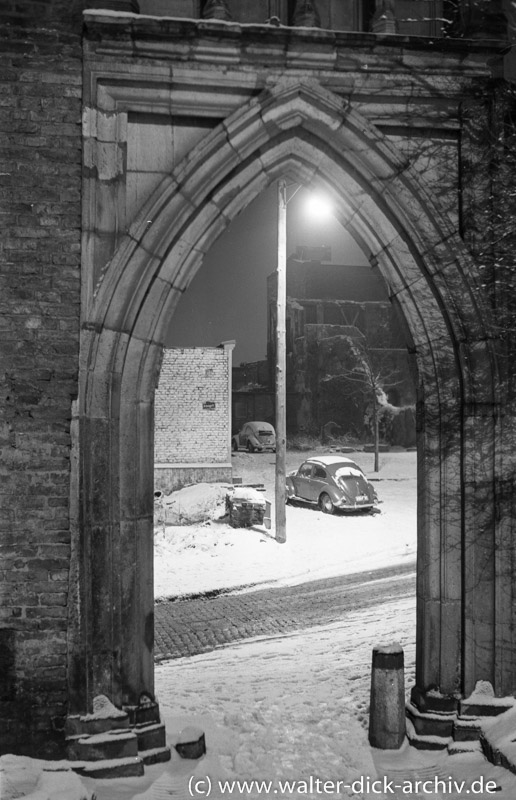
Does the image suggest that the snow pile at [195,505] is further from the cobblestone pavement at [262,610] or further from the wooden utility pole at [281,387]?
the cobblestone pavement at [262,610]

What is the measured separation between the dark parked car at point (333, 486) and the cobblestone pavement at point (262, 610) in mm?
4275

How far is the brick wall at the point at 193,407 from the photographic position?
17.4m

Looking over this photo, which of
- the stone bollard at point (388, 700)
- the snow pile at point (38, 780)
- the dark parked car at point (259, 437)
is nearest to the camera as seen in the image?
the snow pile at point (38, 780)

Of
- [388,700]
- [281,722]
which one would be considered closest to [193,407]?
[281,722]

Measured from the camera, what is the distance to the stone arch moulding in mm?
4461

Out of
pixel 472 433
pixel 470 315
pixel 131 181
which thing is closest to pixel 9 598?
pixel 131 181

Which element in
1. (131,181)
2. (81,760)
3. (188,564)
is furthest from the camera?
(188,564)

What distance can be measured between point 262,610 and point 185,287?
541 cm

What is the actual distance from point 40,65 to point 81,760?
15.4ft

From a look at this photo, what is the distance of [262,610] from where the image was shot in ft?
28.5

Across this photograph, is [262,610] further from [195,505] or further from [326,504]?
[326,504]

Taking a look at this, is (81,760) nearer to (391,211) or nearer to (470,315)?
(470,315)

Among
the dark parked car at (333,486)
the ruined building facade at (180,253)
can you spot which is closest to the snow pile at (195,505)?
the dark parked car at (333,486)

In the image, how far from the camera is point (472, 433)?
188 inches
